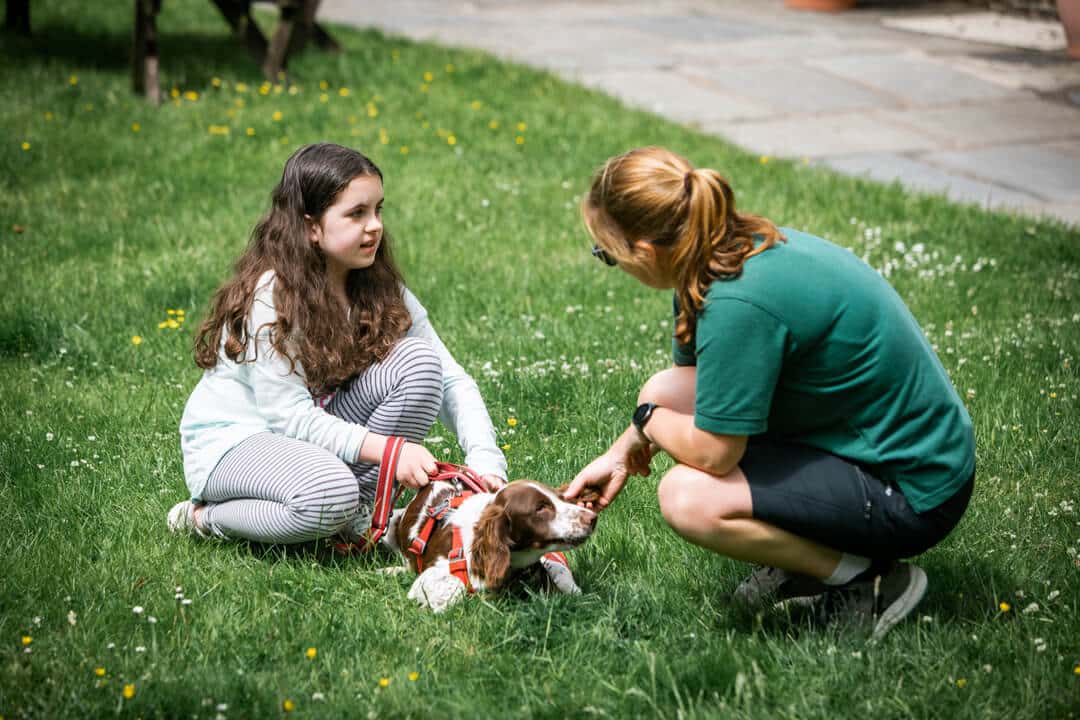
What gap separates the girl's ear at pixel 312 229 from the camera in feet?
12.1

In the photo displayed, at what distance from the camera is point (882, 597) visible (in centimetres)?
315

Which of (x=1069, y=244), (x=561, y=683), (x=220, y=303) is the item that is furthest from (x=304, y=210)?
(x=1069, y=244)

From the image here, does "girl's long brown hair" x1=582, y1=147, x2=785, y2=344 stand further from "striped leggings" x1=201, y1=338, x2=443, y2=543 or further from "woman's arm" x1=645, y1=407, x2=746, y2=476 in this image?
"striped leggings" x1=201, y1=338, x2=443, y2=543

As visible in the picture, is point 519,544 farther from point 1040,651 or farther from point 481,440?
point 1040,651

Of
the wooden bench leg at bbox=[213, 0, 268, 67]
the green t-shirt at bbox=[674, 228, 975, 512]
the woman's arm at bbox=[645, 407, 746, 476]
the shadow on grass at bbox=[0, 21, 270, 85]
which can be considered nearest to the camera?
the green t-shirt at bbox=[674, 228, 975, 512]

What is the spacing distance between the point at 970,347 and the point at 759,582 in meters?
2.28

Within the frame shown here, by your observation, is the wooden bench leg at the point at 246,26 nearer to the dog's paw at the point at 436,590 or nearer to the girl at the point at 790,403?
the dog's paw at the point at 436,590

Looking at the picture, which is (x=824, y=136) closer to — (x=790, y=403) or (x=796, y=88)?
(x=796, y=88)

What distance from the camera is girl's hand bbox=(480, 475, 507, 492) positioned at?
3574 millimetres

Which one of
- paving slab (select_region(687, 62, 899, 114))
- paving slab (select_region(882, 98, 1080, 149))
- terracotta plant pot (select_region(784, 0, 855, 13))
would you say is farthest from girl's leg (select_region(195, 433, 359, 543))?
terracotta plant pot (select_region(784, 0, 855, 13))

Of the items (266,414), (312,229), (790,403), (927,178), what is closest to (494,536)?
(790,403)

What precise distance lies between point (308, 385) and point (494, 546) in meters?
0.93

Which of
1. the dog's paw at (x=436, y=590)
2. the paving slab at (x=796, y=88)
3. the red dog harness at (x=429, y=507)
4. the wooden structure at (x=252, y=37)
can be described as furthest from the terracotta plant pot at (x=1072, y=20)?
the dog's paw at (x=436, y=590)

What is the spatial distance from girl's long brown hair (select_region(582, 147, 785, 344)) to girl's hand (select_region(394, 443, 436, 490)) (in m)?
0.97
